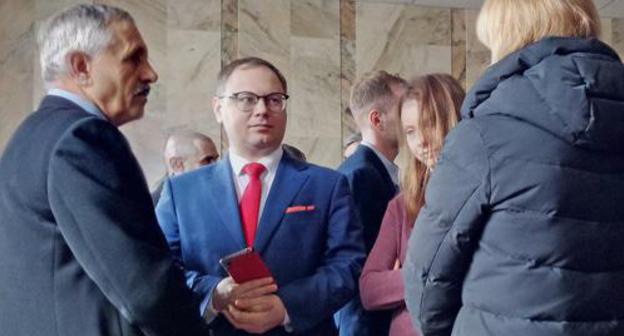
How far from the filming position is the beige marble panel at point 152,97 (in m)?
4.72

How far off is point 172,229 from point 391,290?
1.95ft

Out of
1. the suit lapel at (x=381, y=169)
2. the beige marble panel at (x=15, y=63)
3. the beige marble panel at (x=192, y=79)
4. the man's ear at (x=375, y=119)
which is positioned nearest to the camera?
the suit lapel at (x=381, y=169)

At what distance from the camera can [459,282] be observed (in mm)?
1406

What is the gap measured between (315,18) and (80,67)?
152 inches

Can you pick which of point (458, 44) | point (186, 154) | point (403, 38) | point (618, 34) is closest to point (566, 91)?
point (186, 154)

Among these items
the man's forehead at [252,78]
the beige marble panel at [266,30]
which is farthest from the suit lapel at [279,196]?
the beige marble panel at [266,30]

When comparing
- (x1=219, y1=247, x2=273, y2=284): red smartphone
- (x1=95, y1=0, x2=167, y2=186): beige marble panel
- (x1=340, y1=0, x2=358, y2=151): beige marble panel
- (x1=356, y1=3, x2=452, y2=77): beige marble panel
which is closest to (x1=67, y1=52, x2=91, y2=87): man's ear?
(x1=219, y1=247, x2=273, y2=284): red smartphone

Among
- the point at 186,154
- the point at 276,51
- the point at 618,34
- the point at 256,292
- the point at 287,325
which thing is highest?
the point at 618,34

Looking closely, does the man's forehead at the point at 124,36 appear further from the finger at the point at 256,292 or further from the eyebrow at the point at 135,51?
the finger at the point at 256,292

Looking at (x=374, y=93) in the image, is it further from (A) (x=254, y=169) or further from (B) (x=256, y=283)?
(B) (x=256, y=283)

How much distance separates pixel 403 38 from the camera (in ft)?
17.5

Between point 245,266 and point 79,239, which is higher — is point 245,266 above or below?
below

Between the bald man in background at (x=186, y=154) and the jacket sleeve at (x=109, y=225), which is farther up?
the jacket sleeve at (x=109, y=225)

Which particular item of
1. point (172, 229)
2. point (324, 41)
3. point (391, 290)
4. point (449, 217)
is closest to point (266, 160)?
point (172, 229)
